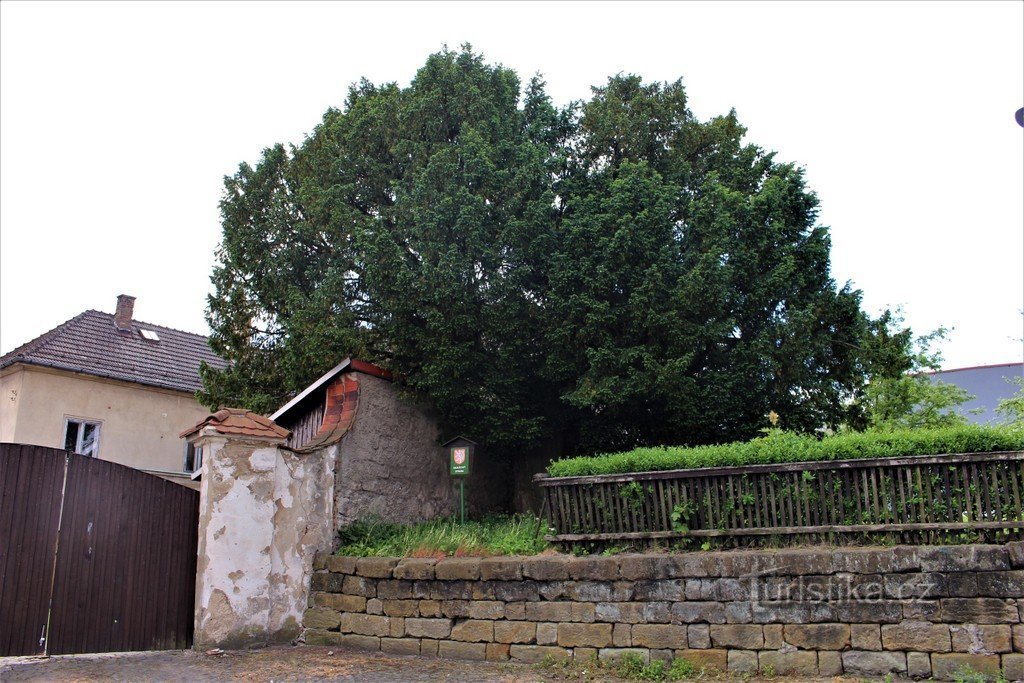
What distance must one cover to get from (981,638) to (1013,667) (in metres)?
0.27

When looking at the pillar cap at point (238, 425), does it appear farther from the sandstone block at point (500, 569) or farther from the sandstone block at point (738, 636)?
the sandstone block at point (738, 636)

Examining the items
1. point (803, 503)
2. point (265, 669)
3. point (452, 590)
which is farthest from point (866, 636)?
point (265, 669)

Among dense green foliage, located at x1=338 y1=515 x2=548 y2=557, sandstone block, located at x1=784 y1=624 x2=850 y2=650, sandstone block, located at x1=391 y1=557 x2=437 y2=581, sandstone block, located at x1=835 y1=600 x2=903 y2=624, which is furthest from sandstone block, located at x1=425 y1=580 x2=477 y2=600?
sandstone block, located at x1=835 y1=600 x2=903 y2=624

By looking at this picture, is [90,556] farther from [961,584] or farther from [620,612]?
[961,584]

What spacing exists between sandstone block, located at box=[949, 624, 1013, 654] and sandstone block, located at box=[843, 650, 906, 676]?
424 millimetres

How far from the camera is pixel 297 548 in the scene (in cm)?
885

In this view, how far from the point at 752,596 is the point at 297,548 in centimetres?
500

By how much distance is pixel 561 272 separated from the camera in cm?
1062

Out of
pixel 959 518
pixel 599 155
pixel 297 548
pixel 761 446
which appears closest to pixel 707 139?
pixel 599 155

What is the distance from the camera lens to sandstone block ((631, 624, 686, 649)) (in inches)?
274

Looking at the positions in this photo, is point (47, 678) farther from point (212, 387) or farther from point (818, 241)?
point (818, 241)

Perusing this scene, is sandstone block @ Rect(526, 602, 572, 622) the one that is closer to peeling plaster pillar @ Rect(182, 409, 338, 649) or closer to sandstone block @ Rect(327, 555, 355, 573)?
sandstone block @ Rect(327, 555, 355, 573)

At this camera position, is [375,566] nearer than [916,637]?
No

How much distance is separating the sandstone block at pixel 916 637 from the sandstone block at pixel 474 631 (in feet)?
11.7
